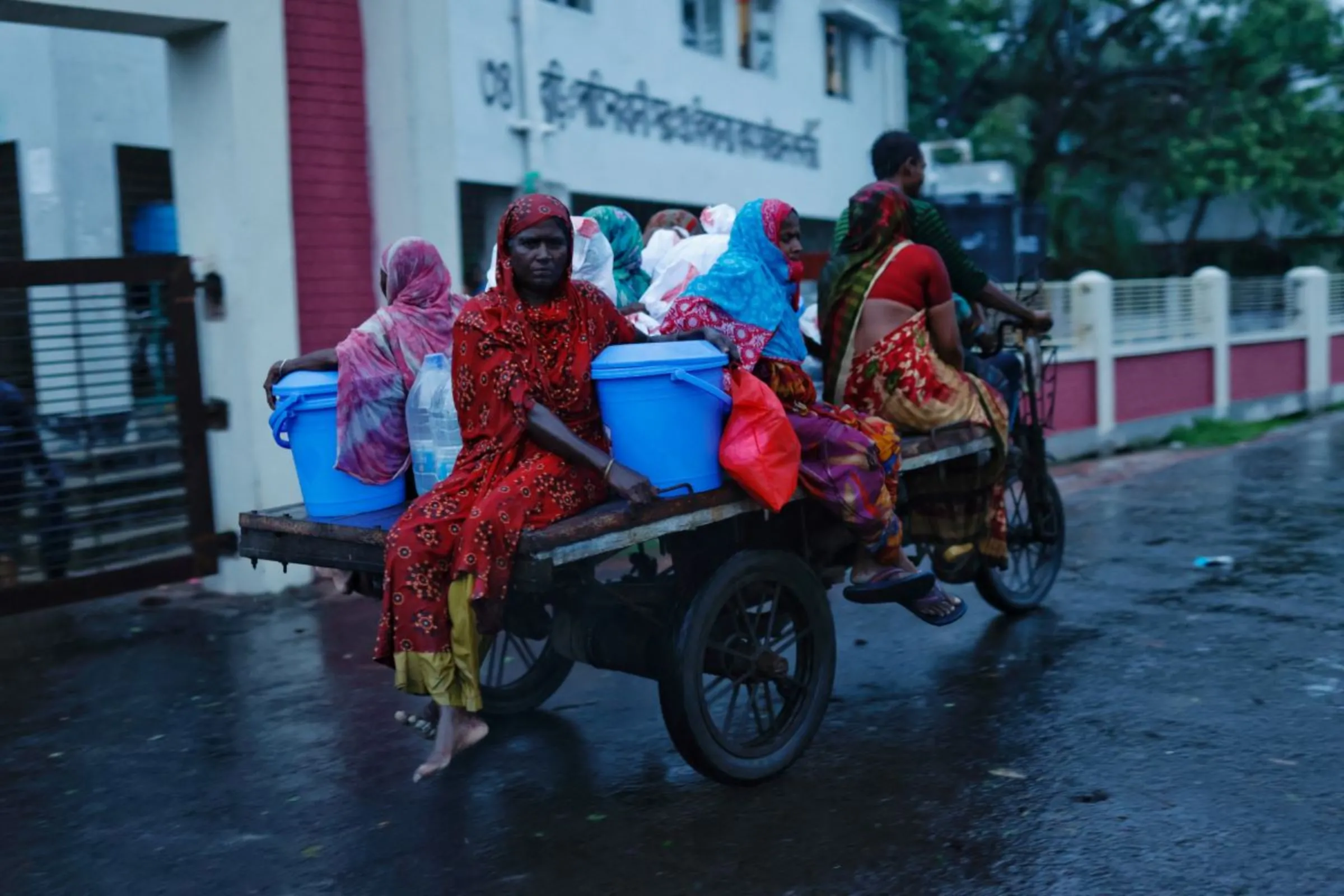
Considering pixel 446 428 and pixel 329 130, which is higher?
pixel 329 130

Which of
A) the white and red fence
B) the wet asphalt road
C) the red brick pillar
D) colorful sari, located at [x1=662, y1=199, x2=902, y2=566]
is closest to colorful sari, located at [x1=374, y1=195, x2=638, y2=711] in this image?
colorful sari, located at [x1=662, y1=199, x2=902, y2=566]

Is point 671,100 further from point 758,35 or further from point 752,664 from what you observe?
point 752,664

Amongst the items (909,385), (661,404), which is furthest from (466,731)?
(909,385)

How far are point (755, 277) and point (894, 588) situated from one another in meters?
1.21

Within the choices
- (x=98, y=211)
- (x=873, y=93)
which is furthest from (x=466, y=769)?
(x=873, y=93)

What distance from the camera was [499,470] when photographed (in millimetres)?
4117

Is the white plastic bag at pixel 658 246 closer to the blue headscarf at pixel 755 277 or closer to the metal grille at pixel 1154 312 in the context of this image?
the blue headscarf at pixel 755 277

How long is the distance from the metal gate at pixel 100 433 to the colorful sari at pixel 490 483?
368 centimetres

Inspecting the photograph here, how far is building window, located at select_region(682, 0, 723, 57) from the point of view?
17.1 metres

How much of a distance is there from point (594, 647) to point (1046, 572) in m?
3.18

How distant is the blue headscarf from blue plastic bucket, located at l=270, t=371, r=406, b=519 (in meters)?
1.28

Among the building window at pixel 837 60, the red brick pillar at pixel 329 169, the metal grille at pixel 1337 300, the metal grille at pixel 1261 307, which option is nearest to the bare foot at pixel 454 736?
the red brick pillar at pixel 329 169

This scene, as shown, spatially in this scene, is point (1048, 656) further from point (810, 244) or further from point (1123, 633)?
point (810, 244)

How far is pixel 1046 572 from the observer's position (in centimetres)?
686
